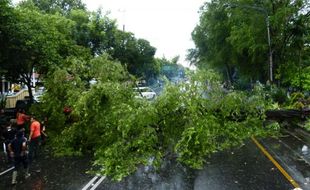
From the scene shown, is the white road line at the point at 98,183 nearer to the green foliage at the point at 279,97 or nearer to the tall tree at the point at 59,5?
the green foliage at the point at 279,97

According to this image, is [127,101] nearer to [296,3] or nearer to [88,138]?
[88,138]

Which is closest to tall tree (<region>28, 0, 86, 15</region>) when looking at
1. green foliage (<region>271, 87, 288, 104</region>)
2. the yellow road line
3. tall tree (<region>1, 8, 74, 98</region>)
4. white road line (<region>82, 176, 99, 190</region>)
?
tall tree (<region>1, 8, 74, 98</region>)

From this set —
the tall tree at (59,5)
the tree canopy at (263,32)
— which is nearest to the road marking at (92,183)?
the tree canopy at (263,32)

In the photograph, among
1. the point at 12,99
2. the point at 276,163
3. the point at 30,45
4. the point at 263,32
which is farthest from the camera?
the point at 12,99

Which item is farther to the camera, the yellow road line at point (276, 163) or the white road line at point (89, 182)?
the white road line at point (89, 182)

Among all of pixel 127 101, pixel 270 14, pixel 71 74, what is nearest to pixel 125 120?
pixel 127 101

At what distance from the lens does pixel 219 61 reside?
161 feet

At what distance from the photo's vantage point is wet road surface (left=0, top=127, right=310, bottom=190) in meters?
10.6

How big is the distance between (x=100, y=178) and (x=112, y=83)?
4.88 meters

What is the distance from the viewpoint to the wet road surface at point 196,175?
1059 centimetres

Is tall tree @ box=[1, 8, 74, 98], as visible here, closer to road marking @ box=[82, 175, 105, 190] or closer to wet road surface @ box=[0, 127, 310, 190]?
wet road surface @ box=[0, 127, 310, 190]

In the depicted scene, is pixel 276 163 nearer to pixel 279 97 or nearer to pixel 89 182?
pixel 89 182

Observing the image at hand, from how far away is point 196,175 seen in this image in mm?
11734

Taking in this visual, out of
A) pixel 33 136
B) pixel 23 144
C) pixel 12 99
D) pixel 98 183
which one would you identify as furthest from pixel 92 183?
pixel 12 99
